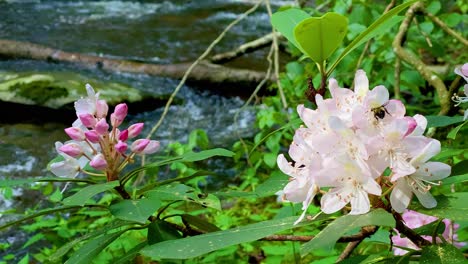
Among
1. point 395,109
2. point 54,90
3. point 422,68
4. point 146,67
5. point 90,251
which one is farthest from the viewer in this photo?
point 146,67

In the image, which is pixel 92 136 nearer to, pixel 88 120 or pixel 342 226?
pixel 88 120

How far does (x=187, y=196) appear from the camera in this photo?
3.65 feet

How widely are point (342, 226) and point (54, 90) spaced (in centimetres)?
487

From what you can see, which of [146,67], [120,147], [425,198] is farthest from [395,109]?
[146,67]

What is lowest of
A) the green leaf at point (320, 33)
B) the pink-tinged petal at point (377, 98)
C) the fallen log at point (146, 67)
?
the fallen log at point (146, 67)

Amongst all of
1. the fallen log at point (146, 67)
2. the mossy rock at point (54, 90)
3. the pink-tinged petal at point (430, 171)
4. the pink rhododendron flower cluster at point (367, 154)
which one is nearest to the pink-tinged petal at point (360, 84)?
the pink rhododendron flower cluster at point (367, 154)

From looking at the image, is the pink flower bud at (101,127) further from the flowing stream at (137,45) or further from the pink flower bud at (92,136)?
the flowing stream at (137,45)

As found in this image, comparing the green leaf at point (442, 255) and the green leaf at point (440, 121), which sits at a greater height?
the green leaf at point (440, 121)

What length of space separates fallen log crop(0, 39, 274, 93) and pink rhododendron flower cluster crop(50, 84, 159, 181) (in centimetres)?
430

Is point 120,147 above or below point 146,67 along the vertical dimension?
above

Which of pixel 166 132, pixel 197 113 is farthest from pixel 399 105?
pixel 197 113

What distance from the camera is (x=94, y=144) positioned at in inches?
48.9

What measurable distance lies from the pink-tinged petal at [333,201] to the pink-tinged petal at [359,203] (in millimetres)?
26

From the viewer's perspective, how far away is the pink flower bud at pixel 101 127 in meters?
1.18
